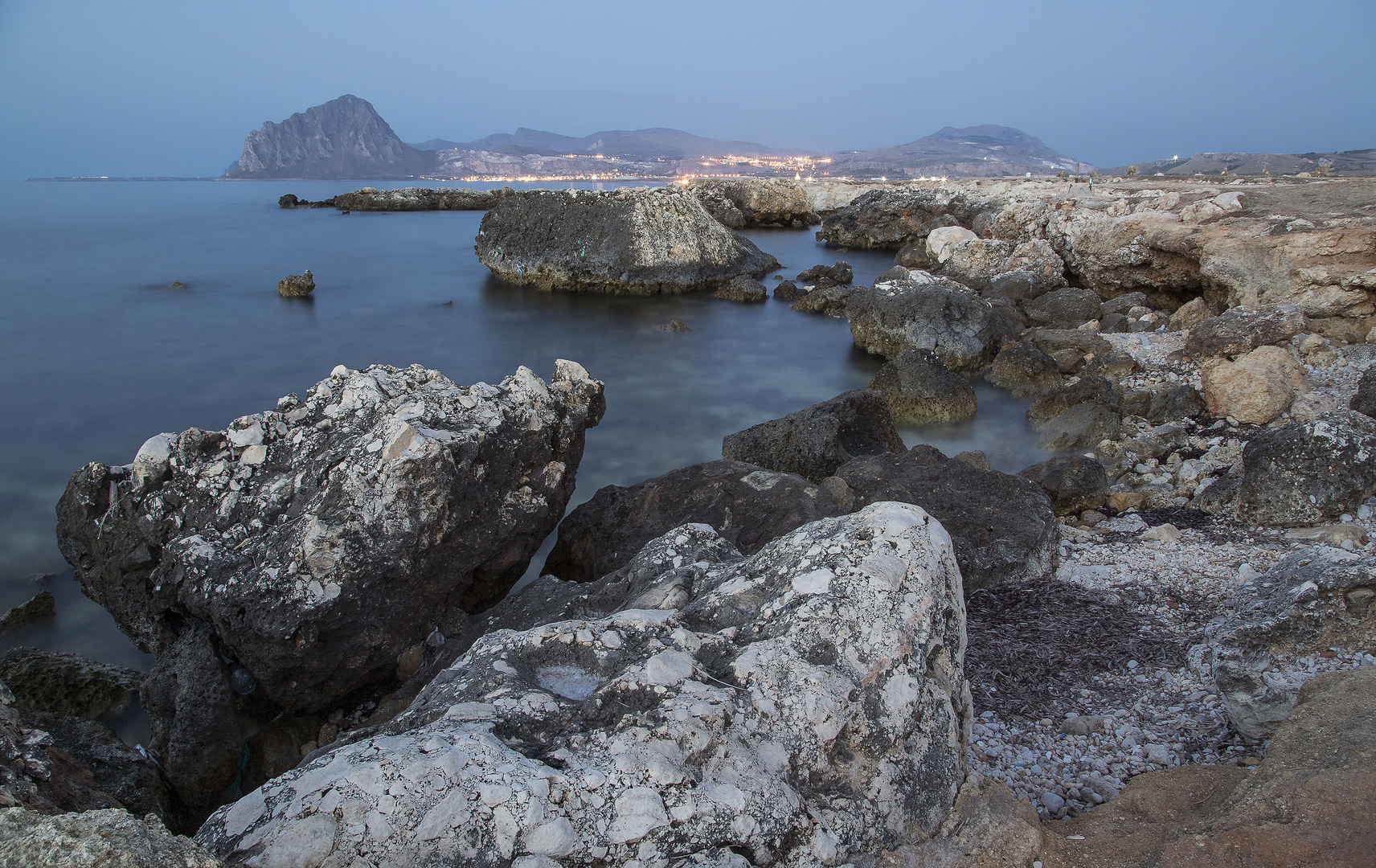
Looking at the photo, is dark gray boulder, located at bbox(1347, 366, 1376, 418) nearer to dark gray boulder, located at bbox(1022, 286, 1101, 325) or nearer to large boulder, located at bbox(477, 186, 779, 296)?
dark gray boulder, located at bbox(1022, 286, 1101, 325)

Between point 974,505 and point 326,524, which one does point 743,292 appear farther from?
point 326,524

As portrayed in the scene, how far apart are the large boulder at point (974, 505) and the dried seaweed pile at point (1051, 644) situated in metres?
0.16

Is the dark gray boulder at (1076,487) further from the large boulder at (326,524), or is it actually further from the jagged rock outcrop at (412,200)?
the jagged rock outcrop at (412,200)

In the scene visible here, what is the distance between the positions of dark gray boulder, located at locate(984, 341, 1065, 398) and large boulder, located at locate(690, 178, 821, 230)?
2044 centimetres

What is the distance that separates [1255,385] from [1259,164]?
35.6 m

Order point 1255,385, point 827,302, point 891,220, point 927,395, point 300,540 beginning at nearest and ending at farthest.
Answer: point 300,540, point 1255,385, point 927,395, point 827,302, point 891,220

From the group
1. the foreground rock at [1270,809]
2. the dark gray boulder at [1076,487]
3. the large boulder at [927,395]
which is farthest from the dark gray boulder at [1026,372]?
the foreground rock at [1270,809]

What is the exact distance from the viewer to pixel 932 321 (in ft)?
34.6

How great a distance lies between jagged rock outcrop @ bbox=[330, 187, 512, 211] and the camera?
32.0 m

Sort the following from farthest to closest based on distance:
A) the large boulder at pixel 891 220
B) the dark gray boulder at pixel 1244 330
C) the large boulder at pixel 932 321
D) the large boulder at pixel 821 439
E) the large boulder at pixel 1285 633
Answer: the large boulder at pixel 891 220 → the large boulder at pixel 932 321 → the dark gray boulder at pixel 1244 330 → the large boulder at pixel 821 439 → the large boulder at pixel 1285 633

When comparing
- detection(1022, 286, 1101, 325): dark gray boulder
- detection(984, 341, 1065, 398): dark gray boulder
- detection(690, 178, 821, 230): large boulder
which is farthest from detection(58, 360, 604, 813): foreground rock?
detection(690, 178, 821, 230): large boulder

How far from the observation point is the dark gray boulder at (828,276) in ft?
56.1

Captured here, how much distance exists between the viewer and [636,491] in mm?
4984

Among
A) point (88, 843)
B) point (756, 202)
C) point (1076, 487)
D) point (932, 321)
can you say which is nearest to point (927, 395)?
point (932, 321)
